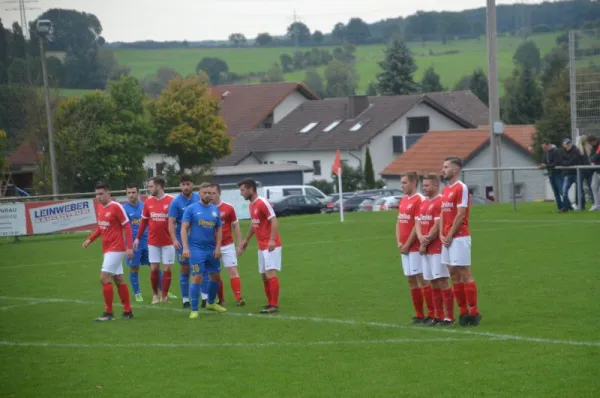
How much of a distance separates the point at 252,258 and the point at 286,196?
25217 millimetres

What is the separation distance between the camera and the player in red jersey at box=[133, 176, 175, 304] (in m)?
17.8

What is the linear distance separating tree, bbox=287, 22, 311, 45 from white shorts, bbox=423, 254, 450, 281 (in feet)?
558

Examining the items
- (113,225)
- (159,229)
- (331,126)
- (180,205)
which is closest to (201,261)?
(113,225)

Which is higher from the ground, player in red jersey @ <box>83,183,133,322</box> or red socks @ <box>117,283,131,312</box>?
player in red jersey @ <box>83,183,133,322</box>

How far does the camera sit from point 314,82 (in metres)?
145

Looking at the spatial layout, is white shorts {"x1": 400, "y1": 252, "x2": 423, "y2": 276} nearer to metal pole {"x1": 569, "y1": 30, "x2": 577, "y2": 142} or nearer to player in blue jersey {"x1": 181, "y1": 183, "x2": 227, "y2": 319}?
player in blue jersey {"x1": 181, "y1": 183, "x2": 227, "y2": 319}

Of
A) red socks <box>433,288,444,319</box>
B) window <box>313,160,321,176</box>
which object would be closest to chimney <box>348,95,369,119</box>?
window <box>313,160,321,176</box>

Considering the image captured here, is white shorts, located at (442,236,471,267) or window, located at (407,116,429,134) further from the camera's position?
window, located at (407,116,429,134)

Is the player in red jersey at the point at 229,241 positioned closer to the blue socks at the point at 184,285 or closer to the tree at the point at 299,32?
the blue socks at the point at 184,285

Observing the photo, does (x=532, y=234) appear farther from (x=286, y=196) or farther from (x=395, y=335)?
(x=286, y=196)

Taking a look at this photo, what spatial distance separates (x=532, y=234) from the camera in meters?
25.3

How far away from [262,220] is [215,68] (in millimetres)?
125657

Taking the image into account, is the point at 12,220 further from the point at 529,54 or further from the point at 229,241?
the point at 529,54

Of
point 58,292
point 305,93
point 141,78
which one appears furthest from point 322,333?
point 141,78
